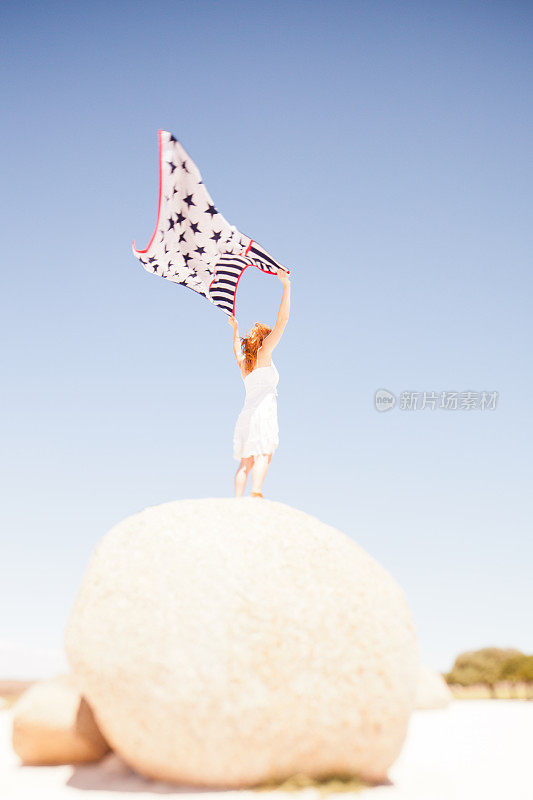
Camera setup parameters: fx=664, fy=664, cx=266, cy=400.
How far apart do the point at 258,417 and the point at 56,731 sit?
4.11m

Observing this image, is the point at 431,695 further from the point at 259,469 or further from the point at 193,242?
the point at 193,242

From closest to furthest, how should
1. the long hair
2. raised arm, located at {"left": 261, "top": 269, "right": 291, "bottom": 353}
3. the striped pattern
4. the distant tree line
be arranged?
raised arm, located at {"left": 261, "top": 269, "right": 291, "bottom": 353}, the long hair, the striped pattern, the distant tree line

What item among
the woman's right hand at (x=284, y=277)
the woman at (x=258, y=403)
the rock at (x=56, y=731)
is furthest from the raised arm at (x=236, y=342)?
the rock at (x=56, y=731)

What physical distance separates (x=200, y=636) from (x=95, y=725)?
181cm

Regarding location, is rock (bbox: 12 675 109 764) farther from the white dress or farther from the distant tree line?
the distant tree line

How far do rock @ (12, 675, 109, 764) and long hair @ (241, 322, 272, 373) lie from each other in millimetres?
4568

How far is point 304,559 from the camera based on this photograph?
6.16 metres

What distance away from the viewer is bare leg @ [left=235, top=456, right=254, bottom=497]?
27.8ft

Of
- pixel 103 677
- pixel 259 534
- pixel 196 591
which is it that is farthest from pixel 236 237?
pixel 103 677

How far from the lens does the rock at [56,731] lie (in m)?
6.29

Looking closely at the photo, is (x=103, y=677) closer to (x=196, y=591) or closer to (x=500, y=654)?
(x=196, y=591)

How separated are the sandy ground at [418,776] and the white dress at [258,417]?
147 inches

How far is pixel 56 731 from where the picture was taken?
6285 mm

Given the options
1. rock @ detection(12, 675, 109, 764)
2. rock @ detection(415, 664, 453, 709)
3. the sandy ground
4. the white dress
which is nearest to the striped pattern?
the white dress
